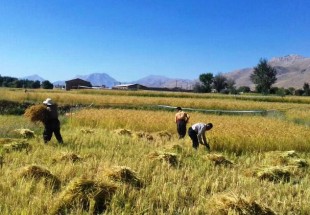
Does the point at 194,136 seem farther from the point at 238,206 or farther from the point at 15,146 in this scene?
the point at 238,206

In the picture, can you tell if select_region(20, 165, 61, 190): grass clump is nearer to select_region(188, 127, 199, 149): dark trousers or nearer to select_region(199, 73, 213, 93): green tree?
select_region(188, 127, 199, 149): dark trousers

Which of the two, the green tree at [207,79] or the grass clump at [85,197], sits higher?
the green tree at [207,79]

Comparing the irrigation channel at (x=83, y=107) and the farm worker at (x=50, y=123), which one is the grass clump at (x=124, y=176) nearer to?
the farm worker at (x=50, y=123)

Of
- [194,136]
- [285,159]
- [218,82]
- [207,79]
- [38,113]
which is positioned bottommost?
[285,159]

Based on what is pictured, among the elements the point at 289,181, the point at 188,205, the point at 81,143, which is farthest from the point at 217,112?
the point at 188,205

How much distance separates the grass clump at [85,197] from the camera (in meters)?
4.57

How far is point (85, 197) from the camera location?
4.85 meters

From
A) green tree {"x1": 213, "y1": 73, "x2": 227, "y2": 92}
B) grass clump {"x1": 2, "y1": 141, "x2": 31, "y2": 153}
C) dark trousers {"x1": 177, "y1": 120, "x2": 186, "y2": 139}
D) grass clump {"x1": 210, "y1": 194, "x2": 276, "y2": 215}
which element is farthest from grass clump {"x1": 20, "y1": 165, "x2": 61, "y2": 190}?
green tree {"x1": 213, "y1": 73, "x2": 227, "y2": 92}

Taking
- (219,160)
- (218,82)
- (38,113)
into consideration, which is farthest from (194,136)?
(218,82)

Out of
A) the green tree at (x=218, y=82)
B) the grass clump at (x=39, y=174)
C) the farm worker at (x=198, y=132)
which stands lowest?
the grass clump at (x=39, y=174)

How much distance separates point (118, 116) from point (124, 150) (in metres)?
6.98

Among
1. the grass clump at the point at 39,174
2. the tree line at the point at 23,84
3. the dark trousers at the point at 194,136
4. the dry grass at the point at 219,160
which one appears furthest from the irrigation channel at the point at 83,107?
the tree line at the point at 23,84

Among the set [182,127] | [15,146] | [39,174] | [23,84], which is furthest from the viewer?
[23,84]

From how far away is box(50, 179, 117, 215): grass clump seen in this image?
180 inches
